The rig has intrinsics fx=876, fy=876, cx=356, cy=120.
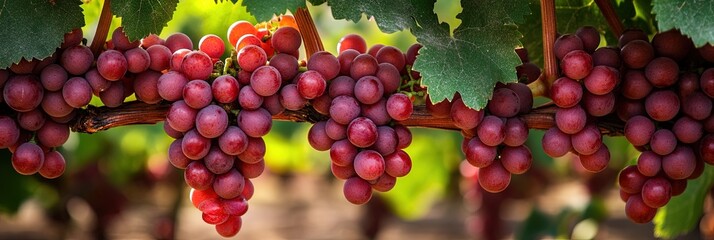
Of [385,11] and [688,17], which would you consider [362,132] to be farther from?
[688,17]

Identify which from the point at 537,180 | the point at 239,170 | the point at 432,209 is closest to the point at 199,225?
the point at 432,209

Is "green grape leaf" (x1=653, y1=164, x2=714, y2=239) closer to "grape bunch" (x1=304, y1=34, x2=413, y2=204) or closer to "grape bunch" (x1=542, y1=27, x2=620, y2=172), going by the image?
"grape bunch" (x1=542, y1=27, x2=620, y2=172)

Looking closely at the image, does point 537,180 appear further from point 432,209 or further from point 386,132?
point 386,132

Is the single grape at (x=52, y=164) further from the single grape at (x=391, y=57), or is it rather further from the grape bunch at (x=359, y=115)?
the single grape at (x=391, y=57)

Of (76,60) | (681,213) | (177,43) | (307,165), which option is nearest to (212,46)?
(177,43)

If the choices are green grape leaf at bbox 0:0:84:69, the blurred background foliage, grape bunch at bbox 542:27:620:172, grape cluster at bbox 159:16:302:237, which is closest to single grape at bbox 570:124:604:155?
grape bunch at bbox 542:27:620:172

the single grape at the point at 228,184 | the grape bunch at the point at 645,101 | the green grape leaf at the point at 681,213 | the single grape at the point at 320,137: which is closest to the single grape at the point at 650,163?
the grape bunch at the point at 645,101
